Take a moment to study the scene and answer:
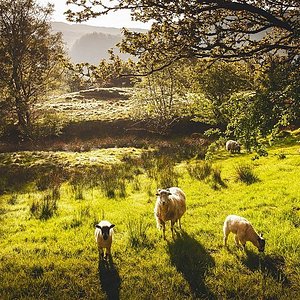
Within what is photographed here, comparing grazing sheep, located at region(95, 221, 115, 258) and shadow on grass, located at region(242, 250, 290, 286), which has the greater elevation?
grazing sheep, located at region(95, 221, 115, 258)

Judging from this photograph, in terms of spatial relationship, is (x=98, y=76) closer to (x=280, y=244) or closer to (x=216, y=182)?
(x=280, y=244)

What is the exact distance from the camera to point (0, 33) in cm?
2511

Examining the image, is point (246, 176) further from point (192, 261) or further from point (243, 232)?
point (192, 261)

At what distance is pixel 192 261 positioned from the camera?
6.95m

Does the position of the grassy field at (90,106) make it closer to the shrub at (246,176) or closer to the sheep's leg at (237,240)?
the shrub at (246,176)

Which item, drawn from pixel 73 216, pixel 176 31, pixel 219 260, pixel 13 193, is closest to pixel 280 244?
pixel 219 260

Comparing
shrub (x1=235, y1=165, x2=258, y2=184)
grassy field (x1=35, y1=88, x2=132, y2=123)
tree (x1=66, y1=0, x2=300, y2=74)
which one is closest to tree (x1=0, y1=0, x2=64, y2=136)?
grassy field (x1=35, y1=88, x2=132, y2=123)

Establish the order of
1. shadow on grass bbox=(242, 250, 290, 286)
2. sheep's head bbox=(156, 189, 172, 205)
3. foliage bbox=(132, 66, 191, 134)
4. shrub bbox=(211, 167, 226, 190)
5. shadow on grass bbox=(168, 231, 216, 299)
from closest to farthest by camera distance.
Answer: shadow on grass bbox=(168, 231, 216, 299)
shadow on grass bbox=(242, 250, 290, 286)
sheep's head bbox=(156, 189, 172, 205)
shrub bbox=(211, 167, 226, 190)
foliage bbox=(132, 66, 191, 134)

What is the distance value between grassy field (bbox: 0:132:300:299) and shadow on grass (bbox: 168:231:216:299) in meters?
0.02

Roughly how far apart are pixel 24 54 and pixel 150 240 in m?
24.0

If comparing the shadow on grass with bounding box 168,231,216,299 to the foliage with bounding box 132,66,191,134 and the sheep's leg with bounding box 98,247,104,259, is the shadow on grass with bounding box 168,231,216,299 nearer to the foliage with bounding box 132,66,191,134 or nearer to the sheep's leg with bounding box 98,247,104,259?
the sheep's leg with bounding box 98,247,104,259

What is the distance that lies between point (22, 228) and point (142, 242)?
4.05 metres

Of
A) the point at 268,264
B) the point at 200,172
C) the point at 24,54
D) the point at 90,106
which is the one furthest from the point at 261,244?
the point at 90,106

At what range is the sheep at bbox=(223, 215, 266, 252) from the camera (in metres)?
Answer: 7.07
